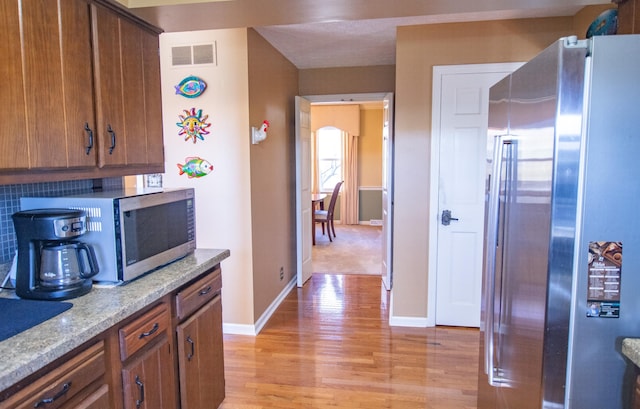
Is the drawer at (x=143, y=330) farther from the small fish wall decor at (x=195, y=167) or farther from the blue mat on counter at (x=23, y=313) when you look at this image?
the small fish wall decor at (x=195, y=167)

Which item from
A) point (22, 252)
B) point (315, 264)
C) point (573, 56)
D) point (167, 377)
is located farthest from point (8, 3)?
point (315, 264)

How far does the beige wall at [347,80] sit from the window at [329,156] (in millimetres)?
4287

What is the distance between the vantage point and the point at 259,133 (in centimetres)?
327

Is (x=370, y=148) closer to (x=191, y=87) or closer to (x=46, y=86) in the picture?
(x=191, y=87)

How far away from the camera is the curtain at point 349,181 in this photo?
8656 mm

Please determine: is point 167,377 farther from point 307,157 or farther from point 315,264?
point 315,264

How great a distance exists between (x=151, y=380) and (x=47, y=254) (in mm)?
643

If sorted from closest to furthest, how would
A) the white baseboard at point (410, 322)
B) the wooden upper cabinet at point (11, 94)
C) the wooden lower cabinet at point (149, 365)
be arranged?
the wooden lower cabinet at point (149, 365) → the wooden upper cabinet at point (11, 94) → the white baseboard at point (410, 322)

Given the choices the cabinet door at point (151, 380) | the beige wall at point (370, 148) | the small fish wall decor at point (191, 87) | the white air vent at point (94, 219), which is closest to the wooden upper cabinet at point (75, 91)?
the white air vent at point (94, 219)

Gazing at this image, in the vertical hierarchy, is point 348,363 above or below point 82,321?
below

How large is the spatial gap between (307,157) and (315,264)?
5.39ft

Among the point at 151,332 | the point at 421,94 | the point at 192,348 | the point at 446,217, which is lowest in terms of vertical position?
the point at 192,348

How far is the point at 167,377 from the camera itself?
175cm

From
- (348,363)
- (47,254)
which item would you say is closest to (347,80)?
(348,363)
